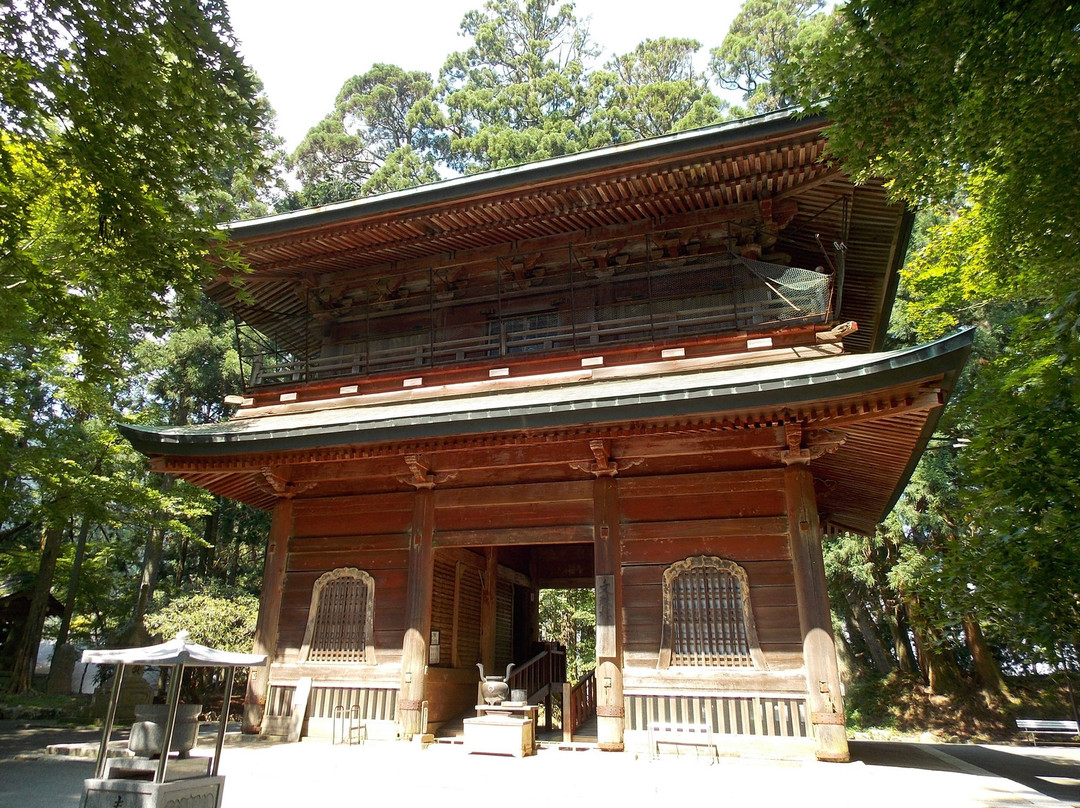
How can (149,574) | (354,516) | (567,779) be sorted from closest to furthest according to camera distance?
1. (567,779)
2. (354,516)
3. (149,574)

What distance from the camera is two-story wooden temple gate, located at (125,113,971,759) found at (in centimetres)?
894

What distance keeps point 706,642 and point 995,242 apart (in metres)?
6.21

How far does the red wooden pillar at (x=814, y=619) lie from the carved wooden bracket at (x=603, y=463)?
7.11ft

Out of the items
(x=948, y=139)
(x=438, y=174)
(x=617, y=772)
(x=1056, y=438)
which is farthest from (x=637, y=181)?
(x=438, y=174)

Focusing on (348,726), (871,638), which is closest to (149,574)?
(348,726)

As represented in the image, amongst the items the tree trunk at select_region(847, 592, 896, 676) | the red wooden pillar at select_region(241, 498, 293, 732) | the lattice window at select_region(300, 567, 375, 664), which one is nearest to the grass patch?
the tree trunk at select_region(847, 592, 896, 676)

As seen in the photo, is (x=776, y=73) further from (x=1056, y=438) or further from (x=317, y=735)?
(x=317, y=735)

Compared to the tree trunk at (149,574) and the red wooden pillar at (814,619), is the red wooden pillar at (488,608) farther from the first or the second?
the tree trunk at (149,574)

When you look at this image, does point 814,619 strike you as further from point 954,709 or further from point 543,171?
point 954,709

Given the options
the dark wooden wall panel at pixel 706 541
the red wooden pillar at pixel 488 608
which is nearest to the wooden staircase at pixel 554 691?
the red wooden pillar at pixel 488 608

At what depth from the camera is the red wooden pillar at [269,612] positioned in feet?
35.6

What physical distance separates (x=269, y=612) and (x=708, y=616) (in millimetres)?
7050

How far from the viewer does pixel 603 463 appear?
32.6ft

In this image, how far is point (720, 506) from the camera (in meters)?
9.70
